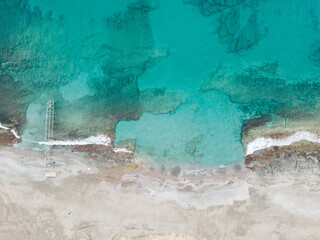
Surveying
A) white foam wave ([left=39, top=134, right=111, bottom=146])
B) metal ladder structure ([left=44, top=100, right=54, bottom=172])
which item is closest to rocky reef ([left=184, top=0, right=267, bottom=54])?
white foam wave ([left=39, top=134, right=111, bottom=146])

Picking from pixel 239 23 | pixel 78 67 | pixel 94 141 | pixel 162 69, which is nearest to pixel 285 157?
pixel 239 23

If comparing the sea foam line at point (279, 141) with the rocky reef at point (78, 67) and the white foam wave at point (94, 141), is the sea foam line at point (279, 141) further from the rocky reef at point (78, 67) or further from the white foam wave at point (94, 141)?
the white foam wave at point (94, 141)

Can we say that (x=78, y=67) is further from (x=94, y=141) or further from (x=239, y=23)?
(x=239, y=23)

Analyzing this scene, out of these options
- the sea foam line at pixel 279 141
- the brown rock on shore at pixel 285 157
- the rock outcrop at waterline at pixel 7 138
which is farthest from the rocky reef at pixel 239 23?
the rock outcrop at waterline at pixel 7 138

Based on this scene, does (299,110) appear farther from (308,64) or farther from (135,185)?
(135,185)

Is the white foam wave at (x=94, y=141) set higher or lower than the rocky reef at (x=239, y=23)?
lower
